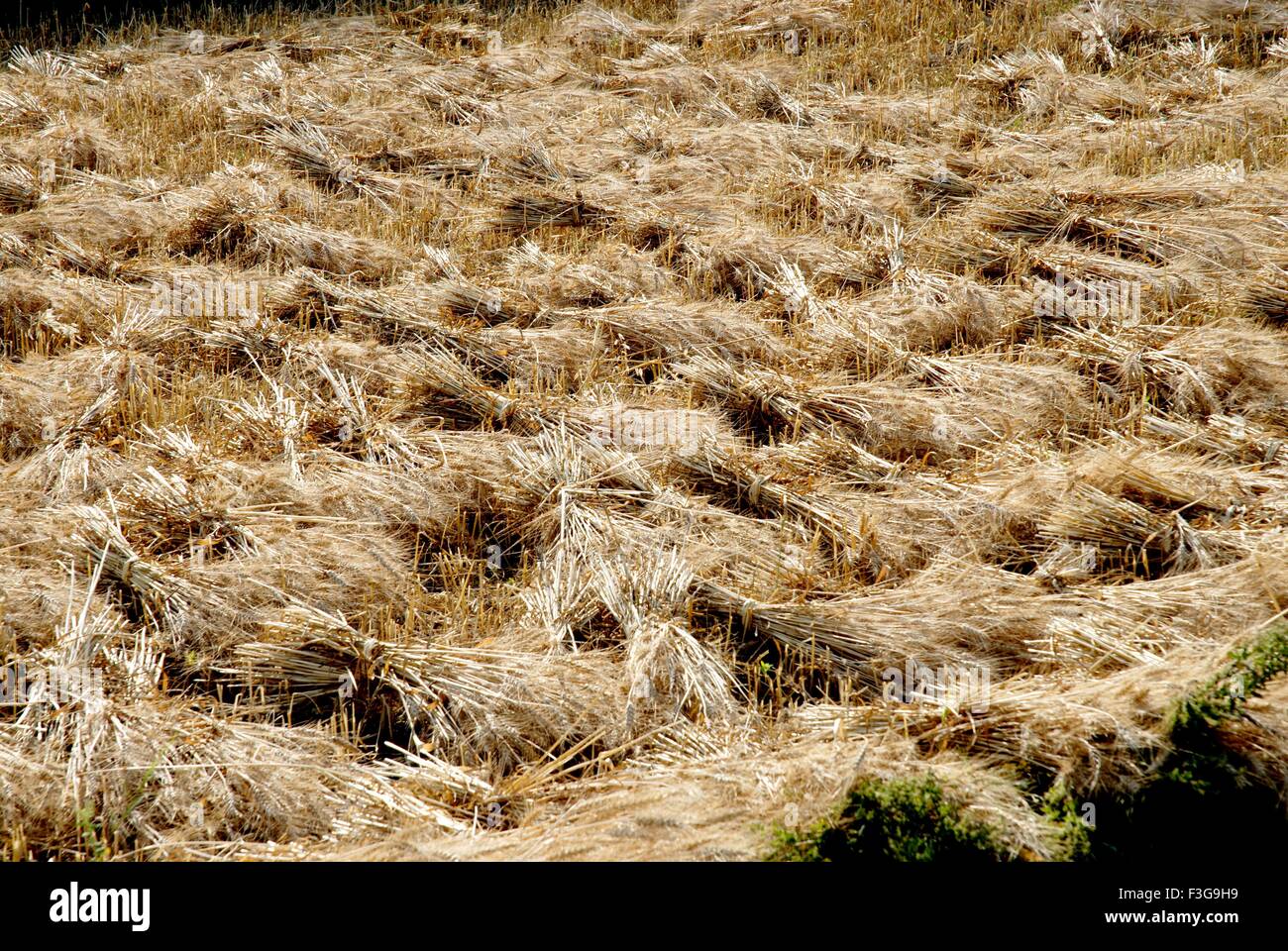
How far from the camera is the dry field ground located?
2.62 metres

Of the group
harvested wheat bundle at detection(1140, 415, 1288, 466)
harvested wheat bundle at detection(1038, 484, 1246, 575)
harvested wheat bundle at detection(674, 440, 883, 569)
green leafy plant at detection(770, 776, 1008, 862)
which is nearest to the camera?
green leafy plant at detection(770, 776, 1008, 862)

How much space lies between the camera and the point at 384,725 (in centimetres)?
296

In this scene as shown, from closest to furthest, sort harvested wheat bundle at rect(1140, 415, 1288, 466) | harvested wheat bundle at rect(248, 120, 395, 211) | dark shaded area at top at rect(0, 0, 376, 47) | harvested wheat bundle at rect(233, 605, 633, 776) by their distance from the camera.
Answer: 1. harvested wheat bundle at rect(233, 605, 633, 776)
2. harvested wheat bundle at rect(1140, 415, 1288, 466)
3. harvested wheat bundle at rect(248, 120, 395, 211)
4. dark shaded area at top at rect(0, 0, 376, 47)

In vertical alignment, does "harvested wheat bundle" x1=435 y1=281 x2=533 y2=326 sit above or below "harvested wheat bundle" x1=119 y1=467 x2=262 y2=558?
above

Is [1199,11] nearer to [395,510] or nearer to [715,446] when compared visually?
[715,446]

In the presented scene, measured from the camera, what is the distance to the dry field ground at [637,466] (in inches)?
103

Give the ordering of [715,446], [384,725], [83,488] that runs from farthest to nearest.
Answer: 1. [715,446]
2. [83,488]
3. [384,725]

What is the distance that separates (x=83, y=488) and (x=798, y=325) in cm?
273

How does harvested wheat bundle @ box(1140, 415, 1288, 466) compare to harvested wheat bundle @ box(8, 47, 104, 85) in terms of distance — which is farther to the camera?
harvested wheat bundle @ box(8, 47, 104, 85)

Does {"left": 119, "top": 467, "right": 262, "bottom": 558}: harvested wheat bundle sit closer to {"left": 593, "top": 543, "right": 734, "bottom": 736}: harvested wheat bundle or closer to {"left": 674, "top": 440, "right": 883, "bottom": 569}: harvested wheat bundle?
{"left": 593, "top": 543, "right": 734, "bottom": 736}: harvested wheat bundle

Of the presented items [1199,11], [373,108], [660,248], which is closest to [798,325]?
[660,248]

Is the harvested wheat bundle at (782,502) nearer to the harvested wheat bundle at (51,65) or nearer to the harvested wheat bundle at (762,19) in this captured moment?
the harvested wheat bundle at (762,19)

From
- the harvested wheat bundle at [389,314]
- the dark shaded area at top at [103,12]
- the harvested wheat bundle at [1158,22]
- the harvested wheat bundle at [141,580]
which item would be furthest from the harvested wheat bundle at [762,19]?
the harvested wheat bundle at [141,580]

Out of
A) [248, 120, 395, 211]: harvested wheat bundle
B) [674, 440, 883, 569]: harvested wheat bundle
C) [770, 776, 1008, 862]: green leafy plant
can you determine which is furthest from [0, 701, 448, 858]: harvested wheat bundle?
[248, 120, 395, 211]: harvested wheat bundle
